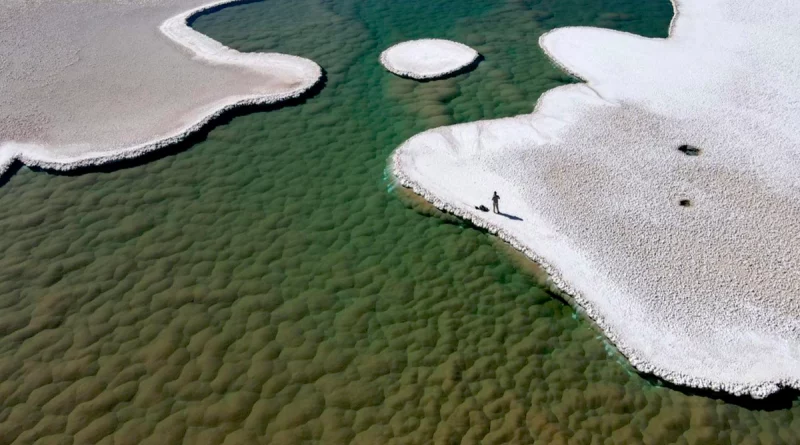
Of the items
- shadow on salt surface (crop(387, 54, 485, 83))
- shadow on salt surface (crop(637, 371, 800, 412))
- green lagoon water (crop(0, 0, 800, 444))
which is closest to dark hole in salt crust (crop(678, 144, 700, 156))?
green lagoon water (crop(0, 0, 800, 444))

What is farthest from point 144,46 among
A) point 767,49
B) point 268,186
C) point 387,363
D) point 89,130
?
point 767,49

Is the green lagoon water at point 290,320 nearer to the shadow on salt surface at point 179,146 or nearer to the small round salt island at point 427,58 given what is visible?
the shadow on salt surface at point 179,146

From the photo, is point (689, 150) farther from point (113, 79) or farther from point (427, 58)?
point (113, 79)

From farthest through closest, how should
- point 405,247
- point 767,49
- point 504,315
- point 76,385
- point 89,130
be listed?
point 767,49
point 89,130
point 405,247
point 504,315
point 76,385

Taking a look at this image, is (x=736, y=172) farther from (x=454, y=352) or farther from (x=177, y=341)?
(x=177, y=341)

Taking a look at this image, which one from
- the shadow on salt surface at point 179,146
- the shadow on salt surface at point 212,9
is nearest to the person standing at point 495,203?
the shadow on salt surface at point 179,146
